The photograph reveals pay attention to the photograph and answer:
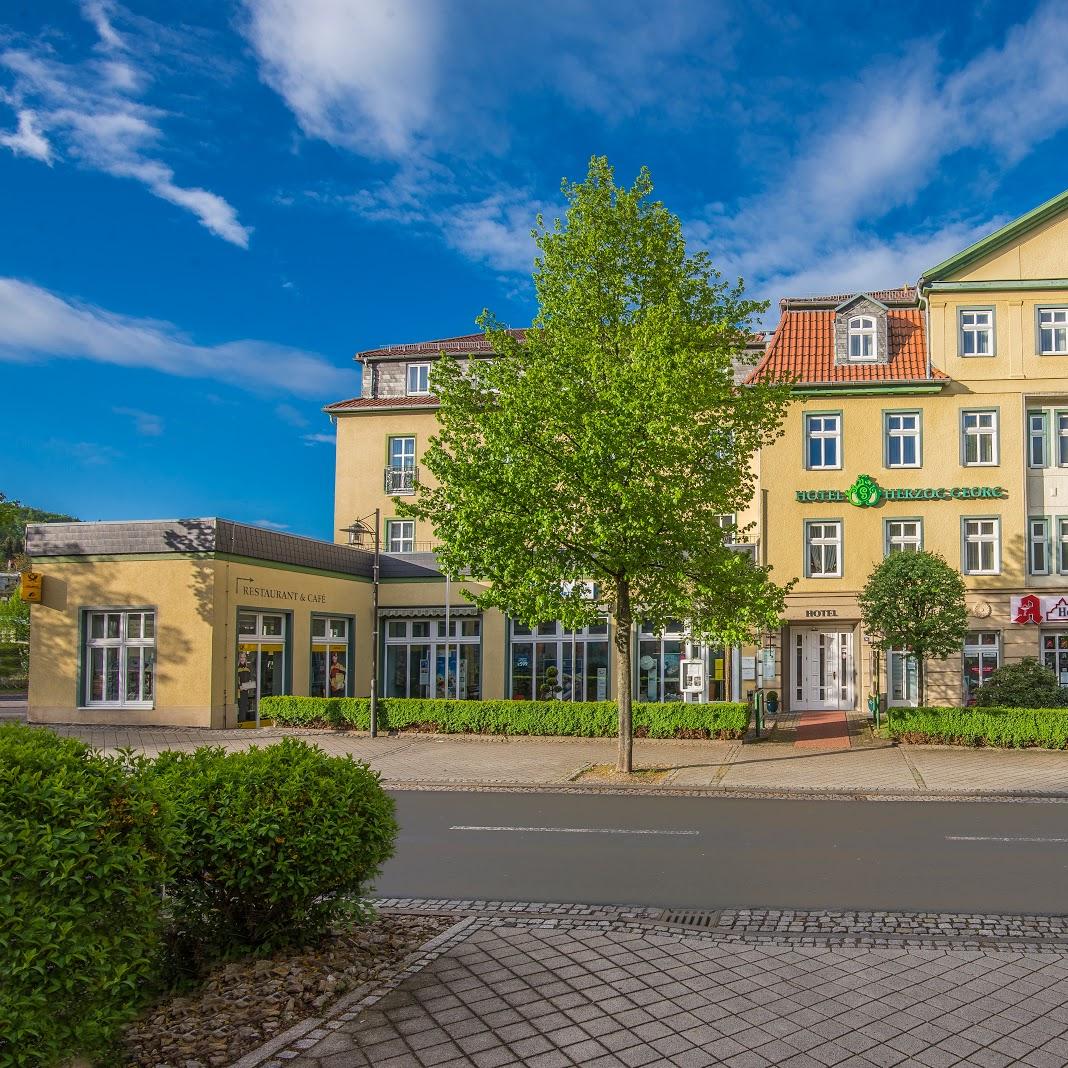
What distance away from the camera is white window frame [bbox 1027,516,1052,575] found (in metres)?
27.4

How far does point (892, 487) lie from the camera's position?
91.6 ft

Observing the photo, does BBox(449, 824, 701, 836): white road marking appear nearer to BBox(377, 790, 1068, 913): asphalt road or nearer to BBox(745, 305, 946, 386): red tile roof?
BBox(377, 790, 1068, 913): asphalt road

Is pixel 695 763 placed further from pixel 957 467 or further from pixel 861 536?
pixel 957 467

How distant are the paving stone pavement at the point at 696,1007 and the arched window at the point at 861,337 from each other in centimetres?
2477

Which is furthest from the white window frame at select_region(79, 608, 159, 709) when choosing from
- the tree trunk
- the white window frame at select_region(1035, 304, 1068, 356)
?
the white window frame at select_region(1035, 304, 1068, 356)

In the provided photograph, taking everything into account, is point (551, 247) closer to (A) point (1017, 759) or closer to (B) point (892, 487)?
(A) point (1017, 759)

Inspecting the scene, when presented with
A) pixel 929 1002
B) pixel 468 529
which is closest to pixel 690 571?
pixel 468 529

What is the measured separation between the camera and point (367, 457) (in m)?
38.7

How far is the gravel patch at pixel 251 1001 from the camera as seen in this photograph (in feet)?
14.8

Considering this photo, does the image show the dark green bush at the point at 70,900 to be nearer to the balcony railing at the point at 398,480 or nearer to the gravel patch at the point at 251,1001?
the gravel patch at the point at 251,1001

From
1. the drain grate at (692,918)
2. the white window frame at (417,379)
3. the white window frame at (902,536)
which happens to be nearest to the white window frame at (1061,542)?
the white window frame at (902,536)

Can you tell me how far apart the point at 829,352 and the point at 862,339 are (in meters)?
1.00

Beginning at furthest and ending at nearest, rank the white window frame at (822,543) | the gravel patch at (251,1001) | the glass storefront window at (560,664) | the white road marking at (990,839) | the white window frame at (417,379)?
1. the white window frame at (417,379)
2. the white window frame at (822,543)
3. the glass storefront window at (560,664)
4. the white road marking at (990,839)
5. the gravel patch at (251,1001)

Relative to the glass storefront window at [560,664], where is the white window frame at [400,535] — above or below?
above
